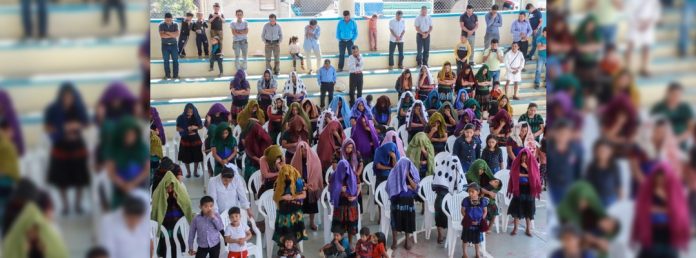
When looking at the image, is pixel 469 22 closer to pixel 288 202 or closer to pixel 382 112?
pixel 382 112

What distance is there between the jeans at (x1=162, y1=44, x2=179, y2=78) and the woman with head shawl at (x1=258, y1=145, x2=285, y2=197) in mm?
6364

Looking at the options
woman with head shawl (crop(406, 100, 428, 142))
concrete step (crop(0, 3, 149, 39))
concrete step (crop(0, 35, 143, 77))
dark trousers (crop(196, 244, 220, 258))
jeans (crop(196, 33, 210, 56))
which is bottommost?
dark trousers (crop(196, 244, 220, 258))

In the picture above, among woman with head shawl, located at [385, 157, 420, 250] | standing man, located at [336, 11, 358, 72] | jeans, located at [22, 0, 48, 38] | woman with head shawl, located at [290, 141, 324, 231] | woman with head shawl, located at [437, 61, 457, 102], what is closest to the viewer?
jeans, located at [22, 0, 48, 38]

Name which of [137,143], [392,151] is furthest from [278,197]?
[137,143]

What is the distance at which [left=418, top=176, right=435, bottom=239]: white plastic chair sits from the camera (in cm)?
753

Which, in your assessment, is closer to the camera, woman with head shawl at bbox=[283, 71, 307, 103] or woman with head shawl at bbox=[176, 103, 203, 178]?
woman with head shawl at bbox=[176, 103, 203, 178]

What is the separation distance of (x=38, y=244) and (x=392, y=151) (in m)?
6.58

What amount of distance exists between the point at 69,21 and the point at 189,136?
8217 mm

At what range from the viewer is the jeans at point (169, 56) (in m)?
13.2

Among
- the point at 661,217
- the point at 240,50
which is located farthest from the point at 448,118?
the point at 661,217

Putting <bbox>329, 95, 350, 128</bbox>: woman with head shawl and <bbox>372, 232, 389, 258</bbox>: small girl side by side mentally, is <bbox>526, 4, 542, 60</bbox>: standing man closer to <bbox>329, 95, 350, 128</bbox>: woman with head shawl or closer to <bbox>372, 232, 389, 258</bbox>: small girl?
<bbox>329, 95, 350, 128</bbox>: woman with head shawl

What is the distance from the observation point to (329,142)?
28.2 feet

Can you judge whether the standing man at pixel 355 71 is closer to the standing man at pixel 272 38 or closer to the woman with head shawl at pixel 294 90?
the standing man at pixel 272 38

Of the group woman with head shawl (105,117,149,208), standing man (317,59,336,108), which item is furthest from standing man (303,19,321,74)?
woman with head shawl (105,117,149,208)
